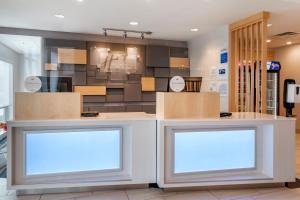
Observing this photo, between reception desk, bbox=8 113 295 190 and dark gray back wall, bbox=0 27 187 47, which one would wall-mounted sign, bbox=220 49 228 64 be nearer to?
dark gray back wall, bbox=0 27 187 47

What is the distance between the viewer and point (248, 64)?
533 cm

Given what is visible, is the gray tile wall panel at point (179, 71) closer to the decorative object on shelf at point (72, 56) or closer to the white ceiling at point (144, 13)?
the white ceiling at point (144, 13)

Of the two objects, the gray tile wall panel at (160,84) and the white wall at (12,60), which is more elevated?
the white wall at (12,60)

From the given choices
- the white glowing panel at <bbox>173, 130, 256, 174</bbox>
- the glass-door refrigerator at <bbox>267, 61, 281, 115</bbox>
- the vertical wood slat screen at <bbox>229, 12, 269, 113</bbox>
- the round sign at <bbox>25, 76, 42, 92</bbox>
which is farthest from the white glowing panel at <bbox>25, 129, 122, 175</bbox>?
the glass-door refrigerator at <bbox>267, 61, 281, 115</bbox>

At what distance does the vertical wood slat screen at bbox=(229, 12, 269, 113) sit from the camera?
16.1 feet

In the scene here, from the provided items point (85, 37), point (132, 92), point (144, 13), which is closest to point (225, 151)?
point (144, 13)

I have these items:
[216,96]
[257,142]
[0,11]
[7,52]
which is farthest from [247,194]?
[7,52]

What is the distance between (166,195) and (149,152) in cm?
54

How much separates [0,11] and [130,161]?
389cm

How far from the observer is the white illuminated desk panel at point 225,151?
3.23m

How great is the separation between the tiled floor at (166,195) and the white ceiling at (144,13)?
296cm

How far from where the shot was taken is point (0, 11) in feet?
16.2

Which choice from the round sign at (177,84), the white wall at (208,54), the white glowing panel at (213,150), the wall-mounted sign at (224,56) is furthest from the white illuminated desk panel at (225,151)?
the wall-mounted sign at (224,56)

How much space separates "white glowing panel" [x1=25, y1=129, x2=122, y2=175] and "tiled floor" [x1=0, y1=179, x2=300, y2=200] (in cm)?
29
